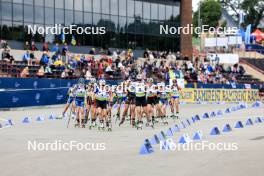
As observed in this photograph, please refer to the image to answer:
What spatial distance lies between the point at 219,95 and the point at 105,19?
1212 cm

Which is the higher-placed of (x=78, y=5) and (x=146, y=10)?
(x=146, y=10)

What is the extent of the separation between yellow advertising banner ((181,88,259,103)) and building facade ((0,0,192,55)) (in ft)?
31.3

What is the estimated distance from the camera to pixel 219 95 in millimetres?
47906

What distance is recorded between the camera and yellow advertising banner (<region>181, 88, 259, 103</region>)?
4669 centimetres

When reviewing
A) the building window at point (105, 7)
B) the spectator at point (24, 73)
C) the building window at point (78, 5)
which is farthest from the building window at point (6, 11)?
the building window at point (105, 7)

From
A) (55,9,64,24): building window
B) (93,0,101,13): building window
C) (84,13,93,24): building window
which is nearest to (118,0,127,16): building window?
(93,0,101,13): building window

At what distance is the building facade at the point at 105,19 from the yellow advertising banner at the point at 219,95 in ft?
31.3

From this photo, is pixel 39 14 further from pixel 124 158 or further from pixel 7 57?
pixel 124 158

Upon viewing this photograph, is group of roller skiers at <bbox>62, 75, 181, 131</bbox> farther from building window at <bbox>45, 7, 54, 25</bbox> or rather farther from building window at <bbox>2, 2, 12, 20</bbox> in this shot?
building window at <bbox>45, 7, 54, 25</bbox>

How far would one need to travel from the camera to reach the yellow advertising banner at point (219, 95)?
153 ft

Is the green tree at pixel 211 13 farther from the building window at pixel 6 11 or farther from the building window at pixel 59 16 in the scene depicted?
the building window at pixel 6 11

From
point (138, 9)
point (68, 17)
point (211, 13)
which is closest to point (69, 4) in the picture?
point (68, 17)

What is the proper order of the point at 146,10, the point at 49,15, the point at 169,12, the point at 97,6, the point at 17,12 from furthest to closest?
1. the point at 169,12
2. the point at 146,10
3. the point at 97,6
4. the point at 49,15
5. the point at 17,12

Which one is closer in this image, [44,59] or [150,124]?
[150,124]
